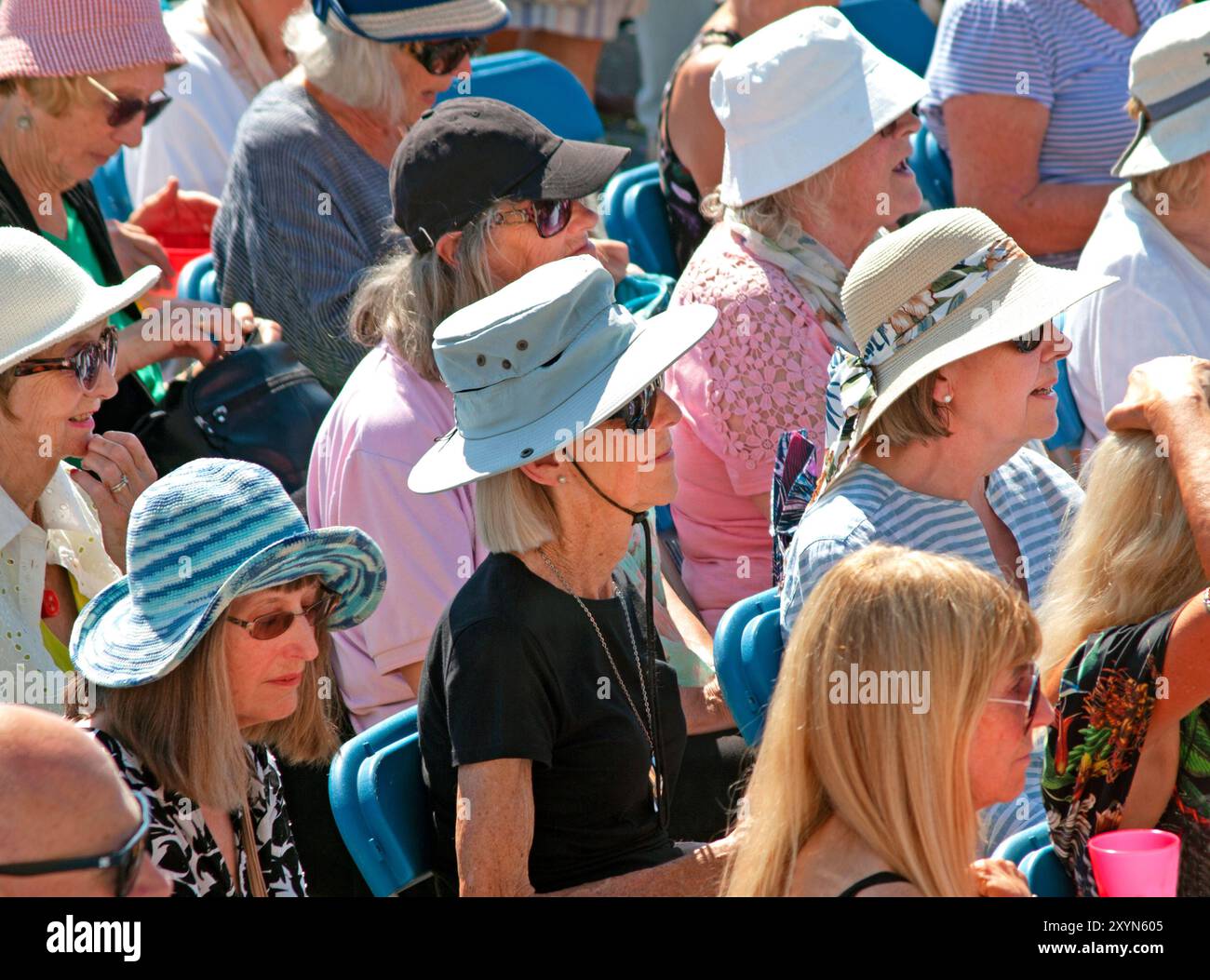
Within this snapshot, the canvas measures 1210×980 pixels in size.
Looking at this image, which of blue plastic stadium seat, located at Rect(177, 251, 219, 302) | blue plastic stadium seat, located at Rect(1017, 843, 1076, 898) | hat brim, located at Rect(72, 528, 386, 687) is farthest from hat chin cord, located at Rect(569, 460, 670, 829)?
blue plastic stadium seat, located at Rect(177, 251, 219, 302)

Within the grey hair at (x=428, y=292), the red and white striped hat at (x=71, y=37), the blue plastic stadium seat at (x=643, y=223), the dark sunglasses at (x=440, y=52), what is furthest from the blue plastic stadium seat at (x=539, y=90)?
the grey hair at (x=428, y=292)

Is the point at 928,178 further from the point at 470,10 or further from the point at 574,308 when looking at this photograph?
the point at 574,308

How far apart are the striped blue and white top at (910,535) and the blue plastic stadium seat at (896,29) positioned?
10.8 feet

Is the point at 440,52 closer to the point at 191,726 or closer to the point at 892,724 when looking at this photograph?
the point at 191,726

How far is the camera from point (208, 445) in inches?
142

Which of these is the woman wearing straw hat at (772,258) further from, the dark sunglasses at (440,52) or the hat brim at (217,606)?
the hat brim at (217,606)

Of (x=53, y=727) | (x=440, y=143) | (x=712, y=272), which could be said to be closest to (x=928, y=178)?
(x=712, y=272)

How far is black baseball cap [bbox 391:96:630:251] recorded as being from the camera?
3.49 meters

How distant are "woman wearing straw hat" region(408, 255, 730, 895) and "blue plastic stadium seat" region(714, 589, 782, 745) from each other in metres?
0.16

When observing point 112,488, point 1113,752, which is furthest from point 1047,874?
point 112,488

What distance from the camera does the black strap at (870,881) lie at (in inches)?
77.0

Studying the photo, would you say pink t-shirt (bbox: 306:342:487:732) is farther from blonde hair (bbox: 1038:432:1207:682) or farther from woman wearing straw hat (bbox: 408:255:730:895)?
blonde hair (bbox: 1038:432:1207:682)

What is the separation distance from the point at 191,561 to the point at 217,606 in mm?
106

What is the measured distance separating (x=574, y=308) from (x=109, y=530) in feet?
3.84
